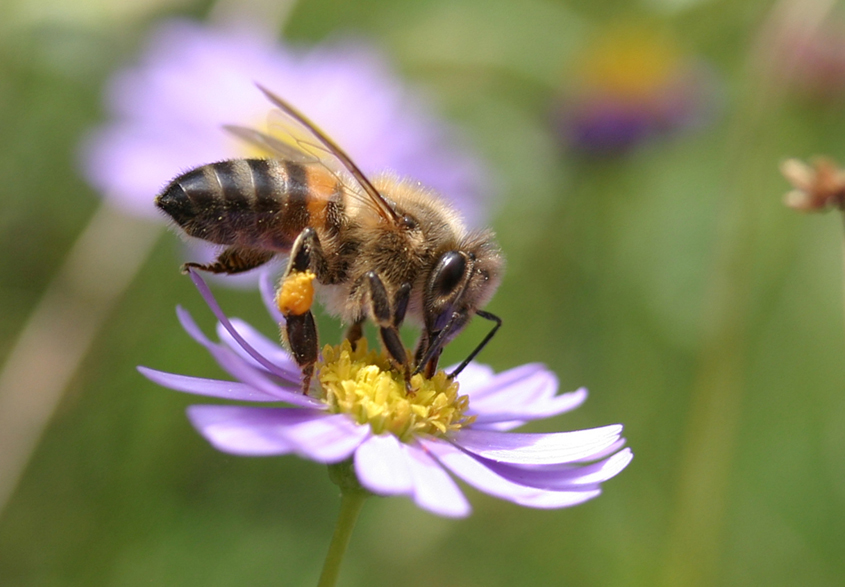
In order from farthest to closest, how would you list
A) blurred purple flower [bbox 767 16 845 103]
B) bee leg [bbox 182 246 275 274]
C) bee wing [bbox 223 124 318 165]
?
blurred purple flower [bbox 767 16 845 103] → bee wing [bbox 223 124 318 165] → bee leg [bbox 182 246 275 274]

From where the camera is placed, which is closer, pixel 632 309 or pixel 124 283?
pixel 124 283

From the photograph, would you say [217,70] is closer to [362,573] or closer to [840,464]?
[362,573]

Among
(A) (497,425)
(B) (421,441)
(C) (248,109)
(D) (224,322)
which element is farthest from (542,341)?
(D) (224,322)

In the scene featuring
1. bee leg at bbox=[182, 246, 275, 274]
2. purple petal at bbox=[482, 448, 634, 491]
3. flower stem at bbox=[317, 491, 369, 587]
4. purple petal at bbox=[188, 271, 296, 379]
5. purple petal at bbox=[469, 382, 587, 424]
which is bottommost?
flower stem at bbox=[317, 491, 369, 587]

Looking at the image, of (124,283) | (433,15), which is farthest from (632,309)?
(124,283)

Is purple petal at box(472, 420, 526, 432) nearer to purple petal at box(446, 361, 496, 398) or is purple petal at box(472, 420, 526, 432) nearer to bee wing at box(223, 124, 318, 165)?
purple petal at box(446, 361, 496, 398)

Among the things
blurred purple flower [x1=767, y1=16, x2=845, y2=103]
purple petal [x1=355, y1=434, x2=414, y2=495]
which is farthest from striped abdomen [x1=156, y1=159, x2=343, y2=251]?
blurred purple flower [x1=767, y1=16, x2=845, y2=103]

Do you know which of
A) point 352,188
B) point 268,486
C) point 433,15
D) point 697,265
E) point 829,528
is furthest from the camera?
point 433,15
